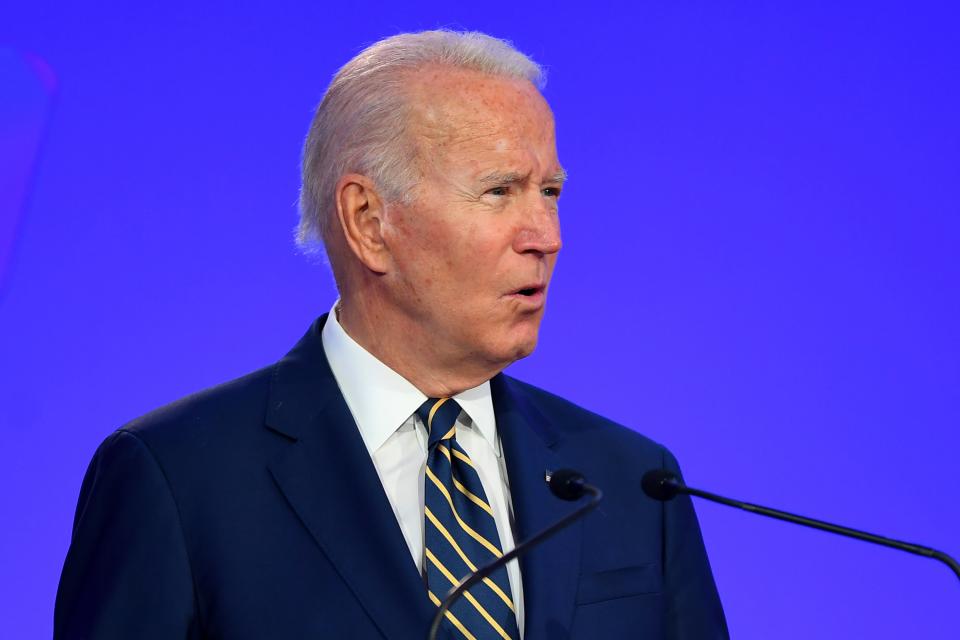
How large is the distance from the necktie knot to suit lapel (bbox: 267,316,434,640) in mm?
121

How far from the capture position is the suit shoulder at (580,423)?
7.09 ft

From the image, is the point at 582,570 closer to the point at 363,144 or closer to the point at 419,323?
the point at 419,323

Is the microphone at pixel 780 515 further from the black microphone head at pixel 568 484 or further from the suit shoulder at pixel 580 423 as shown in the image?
the suit shoulder at pixel 580 423

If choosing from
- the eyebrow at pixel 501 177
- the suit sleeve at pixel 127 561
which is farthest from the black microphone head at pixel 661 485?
the suit sleeve at pixel 127 561

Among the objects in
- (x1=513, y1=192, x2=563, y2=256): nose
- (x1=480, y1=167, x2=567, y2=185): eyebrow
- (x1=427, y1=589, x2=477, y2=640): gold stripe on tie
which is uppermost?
(x1=480, y1=167, x2=567, y2=185): eyebrow

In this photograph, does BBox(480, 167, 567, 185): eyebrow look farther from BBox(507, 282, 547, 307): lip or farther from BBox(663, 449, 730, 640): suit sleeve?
BBox(663, 449, 730, 640): suit sleeve

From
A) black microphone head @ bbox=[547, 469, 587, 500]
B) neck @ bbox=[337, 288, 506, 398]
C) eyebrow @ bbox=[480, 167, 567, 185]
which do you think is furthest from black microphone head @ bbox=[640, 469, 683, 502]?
eyebrow @ bbox=[480, 167, 567, 185]

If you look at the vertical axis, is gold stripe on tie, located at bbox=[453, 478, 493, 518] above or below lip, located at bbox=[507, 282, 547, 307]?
below

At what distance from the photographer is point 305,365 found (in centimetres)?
198

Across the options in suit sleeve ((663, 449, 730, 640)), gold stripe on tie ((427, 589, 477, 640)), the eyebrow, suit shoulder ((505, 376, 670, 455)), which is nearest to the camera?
gold stripe on tie ((427, 589, 477, 640))

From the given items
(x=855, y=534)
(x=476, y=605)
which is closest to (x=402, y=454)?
(x=476, y=605)

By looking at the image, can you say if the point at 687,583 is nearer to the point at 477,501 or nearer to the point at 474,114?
the point at 477,501

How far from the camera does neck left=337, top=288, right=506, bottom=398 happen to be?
1.96 meters

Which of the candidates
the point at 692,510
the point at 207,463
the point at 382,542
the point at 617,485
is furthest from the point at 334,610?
the point at 692,510
